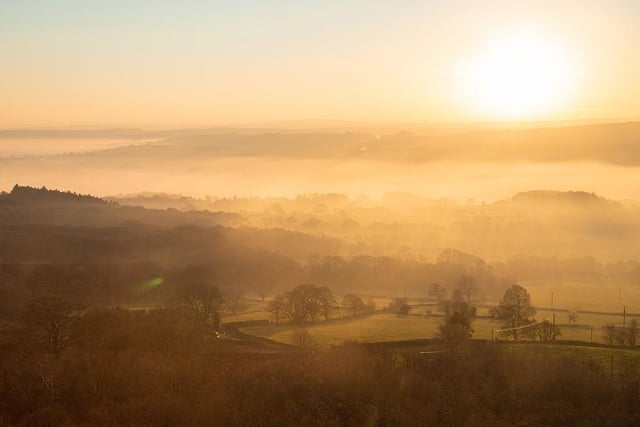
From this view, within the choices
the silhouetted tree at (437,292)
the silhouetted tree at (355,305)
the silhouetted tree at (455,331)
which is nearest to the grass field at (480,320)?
the silhouetted tree at (355,305)

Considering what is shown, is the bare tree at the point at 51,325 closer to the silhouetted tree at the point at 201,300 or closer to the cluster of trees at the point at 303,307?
the silhouetted tree at the point at 201,300

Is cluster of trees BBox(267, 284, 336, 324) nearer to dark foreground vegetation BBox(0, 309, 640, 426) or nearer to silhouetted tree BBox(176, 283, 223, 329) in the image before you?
silhouetted tree BBox(176, 283, 223, 329)

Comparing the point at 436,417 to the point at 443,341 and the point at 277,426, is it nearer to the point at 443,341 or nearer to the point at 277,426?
the point at 277,426

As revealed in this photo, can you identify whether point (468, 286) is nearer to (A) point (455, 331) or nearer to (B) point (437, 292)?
(B) point (437, 292)

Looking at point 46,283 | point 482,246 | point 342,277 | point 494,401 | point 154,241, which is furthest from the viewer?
point 482,246

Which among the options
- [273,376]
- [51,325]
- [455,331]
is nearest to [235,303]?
[455,331]

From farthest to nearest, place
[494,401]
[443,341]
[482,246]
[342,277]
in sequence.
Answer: [482,246], [342,277], [443,341], [494,401]

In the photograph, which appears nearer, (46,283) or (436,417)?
(436,417)

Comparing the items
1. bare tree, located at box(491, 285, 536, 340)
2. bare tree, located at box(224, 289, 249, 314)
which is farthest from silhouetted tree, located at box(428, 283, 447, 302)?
bare tree, located at box(224, 289, 249, 314)

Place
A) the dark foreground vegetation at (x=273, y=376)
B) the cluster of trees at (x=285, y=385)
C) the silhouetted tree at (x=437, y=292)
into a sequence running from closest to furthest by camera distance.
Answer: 1. the cluster of trees at (x=285, y=385)
2. the dark foreground vegetation at (x=273, y=376)
3. the silhouetted tree at (x=437, y=292)

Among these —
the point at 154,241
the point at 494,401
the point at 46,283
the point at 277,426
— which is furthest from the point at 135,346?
the point at 154,241
